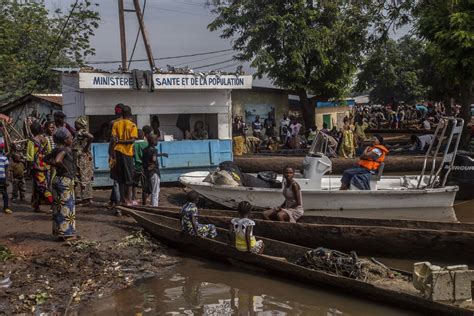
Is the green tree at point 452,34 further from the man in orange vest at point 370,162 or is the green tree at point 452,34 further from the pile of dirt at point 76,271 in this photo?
the pile of dirt at point 76,271

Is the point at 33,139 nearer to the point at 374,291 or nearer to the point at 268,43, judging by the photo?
the point at 374,291

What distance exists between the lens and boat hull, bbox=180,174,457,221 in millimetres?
10734

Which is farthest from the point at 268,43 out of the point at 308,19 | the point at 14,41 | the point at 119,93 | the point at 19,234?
the point at 19,234

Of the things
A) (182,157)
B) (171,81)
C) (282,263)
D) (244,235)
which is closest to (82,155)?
(182,157)

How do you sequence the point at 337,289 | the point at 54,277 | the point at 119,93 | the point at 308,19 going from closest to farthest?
the point at 337,289
the point at 54,277
the point at 119,93
the point at 308,19

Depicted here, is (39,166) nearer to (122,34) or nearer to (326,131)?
(122,34)

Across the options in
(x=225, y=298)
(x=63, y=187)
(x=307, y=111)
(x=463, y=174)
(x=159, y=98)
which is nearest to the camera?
(x=225, y=298)

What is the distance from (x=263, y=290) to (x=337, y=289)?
961mm

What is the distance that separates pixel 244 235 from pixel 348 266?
147 centimetres

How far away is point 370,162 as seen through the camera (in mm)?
10781

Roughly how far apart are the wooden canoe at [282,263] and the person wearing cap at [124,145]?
57 centimetres

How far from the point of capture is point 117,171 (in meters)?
9.62

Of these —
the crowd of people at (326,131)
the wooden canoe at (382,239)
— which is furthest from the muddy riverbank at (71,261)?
the crowd of people at (326,131)

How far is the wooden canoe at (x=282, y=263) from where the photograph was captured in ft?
19.4
